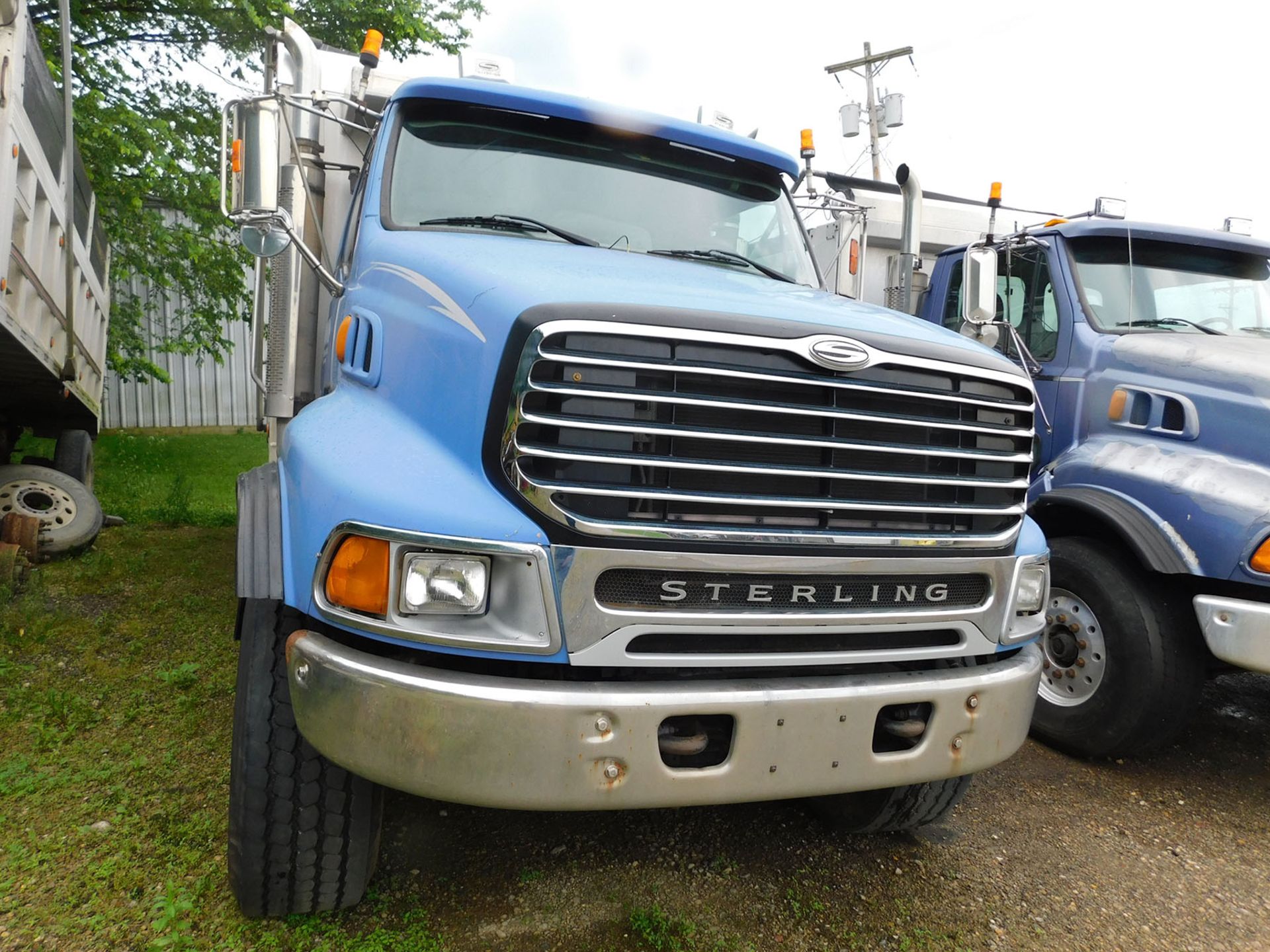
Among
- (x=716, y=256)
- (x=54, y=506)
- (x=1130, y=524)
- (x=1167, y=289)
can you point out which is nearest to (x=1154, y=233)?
(x=1167, y=289)

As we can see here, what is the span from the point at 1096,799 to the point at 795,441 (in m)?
2.51

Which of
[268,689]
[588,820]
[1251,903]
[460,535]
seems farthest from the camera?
[588,820]

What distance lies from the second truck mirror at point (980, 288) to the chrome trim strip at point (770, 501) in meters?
1.78

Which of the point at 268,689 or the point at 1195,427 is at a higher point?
the point at 1195,427

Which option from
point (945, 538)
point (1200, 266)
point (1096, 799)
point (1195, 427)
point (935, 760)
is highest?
point (1200, 266)

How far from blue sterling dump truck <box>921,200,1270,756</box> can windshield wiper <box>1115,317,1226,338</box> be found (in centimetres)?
2

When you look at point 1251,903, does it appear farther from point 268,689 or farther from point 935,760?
point 268,689

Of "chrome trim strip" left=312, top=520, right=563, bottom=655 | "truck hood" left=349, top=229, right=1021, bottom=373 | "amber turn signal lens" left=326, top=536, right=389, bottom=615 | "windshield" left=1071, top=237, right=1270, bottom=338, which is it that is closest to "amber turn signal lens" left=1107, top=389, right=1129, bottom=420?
"windshield" left=1071, top=237, right=1270, bottom=338

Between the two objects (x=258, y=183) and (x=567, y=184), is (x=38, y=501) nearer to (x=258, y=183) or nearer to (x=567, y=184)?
(x=258, y=183)

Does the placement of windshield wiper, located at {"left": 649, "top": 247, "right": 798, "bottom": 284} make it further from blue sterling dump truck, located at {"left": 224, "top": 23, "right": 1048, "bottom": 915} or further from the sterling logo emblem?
the sterling logo emblem

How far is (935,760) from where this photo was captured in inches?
95.7

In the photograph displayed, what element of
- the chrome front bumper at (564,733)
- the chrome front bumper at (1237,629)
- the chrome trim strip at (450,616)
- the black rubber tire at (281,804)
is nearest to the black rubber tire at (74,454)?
the black rubber tire at (281,804)

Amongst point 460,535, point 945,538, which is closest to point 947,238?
point 945,538

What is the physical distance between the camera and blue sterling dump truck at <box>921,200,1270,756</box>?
11.7ft
